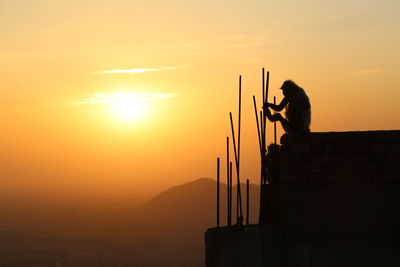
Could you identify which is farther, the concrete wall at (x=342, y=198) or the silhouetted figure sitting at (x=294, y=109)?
the silhouetted figure sitting at (x=294, y=109)

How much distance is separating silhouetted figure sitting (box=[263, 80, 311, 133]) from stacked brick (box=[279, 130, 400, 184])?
1.04m

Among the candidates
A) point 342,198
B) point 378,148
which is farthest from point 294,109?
point 342,198

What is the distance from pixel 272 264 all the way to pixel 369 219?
1.35 m

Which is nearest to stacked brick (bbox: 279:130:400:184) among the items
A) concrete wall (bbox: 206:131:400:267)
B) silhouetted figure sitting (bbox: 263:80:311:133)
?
concrete wall (bbox: 206:131:400:267)

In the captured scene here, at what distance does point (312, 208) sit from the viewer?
8.56 meters

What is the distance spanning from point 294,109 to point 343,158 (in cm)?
146

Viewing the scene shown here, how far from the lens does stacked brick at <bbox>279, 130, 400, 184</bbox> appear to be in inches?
334

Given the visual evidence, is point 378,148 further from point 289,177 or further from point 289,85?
point 289,85

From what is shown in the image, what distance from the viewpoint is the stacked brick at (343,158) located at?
27.9ft

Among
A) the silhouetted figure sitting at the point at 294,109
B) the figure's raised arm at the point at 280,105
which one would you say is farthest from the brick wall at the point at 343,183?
the figure's raised arm at the point at 280,105

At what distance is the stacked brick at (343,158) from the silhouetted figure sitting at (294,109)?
1.04 metres

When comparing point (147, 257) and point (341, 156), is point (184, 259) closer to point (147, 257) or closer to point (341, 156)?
point (147, 257)

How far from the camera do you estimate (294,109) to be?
978 cm

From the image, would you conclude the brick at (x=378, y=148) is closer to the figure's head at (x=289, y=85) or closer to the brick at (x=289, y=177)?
the brick at (x=289, y=177)
